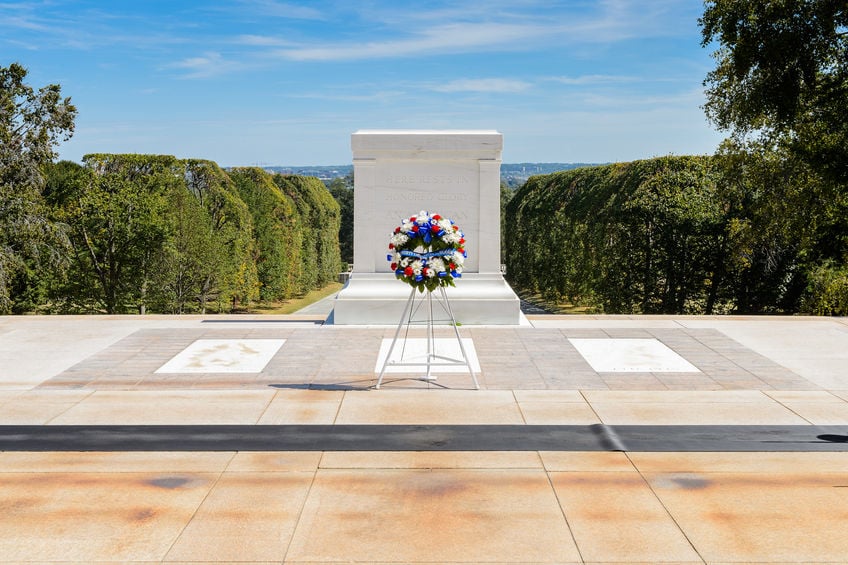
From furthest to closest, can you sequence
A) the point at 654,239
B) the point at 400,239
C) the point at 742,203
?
1. the point at 654,239
2. the point at 742,203
3. the point at 400,239

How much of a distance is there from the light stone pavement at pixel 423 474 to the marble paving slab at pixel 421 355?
0.23m

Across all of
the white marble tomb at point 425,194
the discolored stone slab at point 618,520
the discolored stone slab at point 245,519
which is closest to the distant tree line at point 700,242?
the white marble tomb at point 425,194

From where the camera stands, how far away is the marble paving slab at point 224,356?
9.46m

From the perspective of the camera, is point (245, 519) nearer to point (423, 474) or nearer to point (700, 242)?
point (423, 474)

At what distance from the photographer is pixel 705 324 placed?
1224 cm

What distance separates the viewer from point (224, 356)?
33.0 ft

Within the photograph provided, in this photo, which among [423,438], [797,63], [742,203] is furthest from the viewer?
[742,203]

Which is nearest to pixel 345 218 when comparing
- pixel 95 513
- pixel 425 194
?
pixel 425 194

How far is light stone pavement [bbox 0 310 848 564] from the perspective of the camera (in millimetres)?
5066

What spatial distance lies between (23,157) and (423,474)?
2010 cm

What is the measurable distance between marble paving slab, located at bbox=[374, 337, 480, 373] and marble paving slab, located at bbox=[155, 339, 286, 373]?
135cm

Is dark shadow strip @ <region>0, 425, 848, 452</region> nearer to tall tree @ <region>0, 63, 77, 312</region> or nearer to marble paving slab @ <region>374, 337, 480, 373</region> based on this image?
marble paving slab @ <region>374, 337, 480, 373</region>

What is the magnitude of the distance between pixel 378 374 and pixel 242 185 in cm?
3318

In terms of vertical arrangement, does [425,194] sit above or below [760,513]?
above
